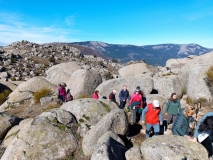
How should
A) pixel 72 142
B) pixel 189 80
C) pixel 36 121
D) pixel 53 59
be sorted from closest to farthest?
pixel 72 142 → pixel 36 121 → pixel 189 80 → pixel 53 59

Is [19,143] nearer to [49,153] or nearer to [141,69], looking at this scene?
[49,153]

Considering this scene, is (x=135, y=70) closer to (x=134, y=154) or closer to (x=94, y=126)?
(x=94, y=126)

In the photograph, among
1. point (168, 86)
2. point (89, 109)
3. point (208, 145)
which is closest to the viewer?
point (208, 145)

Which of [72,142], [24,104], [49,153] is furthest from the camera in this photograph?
[24,104]

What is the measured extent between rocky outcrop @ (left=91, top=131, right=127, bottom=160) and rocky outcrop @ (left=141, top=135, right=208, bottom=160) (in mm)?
1148

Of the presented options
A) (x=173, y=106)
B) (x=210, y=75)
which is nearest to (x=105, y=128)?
(x=173, y=106)

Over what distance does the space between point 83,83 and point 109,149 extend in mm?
15652

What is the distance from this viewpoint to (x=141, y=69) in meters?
28.9

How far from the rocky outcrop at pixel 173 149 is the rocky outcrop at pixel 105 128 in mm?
2809

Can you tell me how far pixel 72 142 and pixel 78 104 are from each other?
12.5 feet

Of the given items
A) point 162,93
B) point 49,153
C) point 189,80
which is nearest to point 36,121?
point 49,153

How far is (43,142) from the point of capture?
38.0 feet

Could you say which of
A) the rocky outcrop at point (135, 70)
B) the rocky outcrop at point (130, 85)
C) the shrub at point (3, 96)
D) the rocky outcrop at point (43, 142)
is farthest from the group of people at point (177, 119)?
the shrub at point (3, 96)

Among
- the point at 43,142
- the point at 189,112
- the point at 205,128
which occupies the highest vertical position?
the point at 189,112
